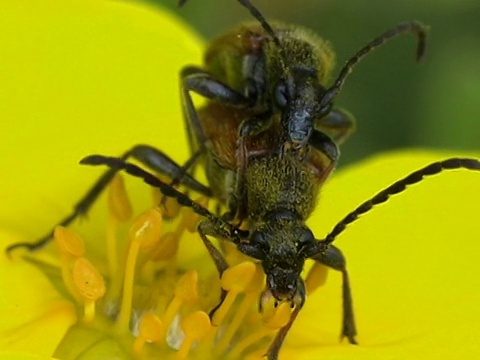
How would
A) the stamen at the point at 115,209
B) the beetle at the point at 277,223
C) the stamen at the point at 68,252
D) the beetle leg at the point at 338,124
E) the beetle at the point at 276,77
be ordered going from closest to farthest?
Answer: the beetle at the point at 277,223
the beetle at the point at 276,77
the stamen at the point at 68,252
the stamen at the point at 115,209
the beetle leg at the point at 338,124

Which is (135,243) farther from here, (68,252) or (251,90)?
(251,90)

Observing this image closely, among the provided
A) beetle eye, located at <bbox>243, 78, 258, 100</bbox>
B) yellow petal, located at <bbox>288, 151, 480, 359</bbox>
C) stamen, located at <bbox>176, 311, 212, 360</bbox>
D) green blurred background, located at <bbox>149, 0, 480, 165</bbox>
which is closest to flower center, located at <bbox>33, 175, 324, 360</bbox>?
stamen, located at <bbox>176, 311, 212, 360</bbox>

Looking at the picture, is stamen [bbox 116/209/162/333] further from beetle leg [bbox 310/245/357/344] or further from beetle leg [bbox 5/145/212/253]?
beetle leg [bbox 310/245/357/344]

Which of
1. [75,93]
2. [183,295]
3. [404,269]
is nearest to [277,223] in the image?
[183,295]

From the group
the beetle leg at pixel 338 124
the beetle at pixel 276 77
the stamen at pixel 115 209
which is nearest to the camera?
the beetle at pixel 276 77

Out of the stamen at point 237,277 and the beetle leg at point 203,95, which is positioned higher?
the beetle leg at point 203,95

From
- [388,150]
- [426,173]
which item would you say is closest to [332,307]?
[426,173]

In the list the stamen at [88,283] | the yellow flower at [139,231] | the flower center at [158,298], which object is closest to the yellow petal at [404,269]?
the yellow flower at [139,231]

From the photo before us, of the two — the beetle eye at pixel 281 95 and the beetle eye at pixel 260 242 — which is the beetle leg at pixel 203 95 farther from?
the beetle eye at pixel 260 242
